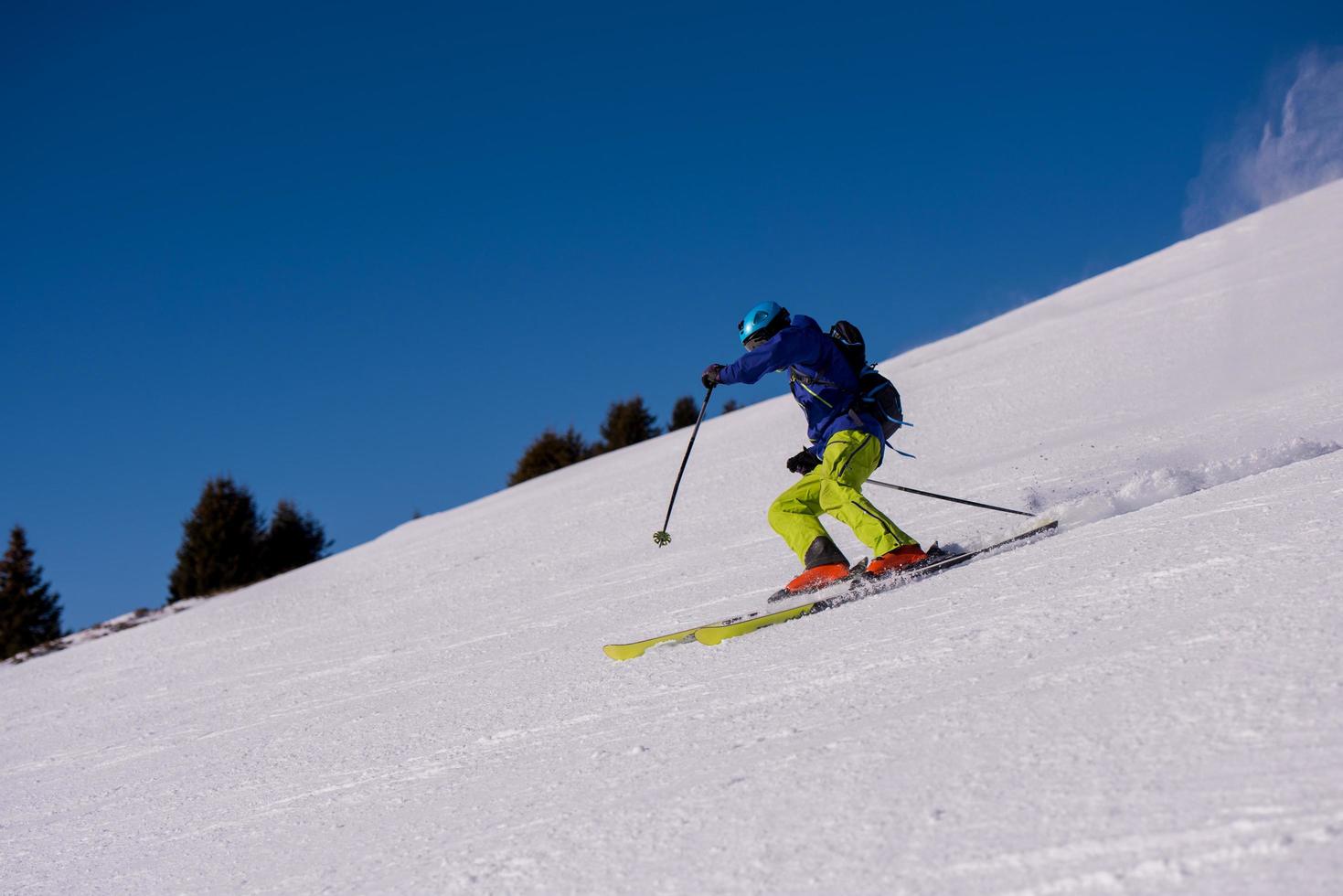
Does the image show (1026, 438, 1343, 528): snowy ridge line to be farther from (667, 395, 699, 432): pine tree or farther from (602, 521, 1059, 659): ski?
(667, 395, 699, 432): pine tree

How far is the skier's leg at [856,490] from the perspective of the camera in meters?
5.77

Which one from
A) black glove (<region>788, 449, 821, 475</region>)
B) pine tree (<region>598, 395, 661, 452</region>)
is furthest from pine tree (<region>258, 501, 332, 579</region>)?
black glove (<region>788, 449, 821, 475</region>)

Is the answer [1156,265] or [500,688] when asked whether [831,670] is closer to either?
[500,688]

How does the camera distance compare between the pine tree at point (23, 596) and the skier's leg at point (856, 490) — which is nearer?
the skier's leg at point (856, 490)

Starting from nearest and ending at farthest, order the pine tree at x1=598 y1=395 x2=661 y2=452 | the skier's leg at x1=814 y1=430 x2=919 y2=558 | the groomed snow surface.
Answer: the groomed snow surface, the skier's leg at x1=814 y1=430 x2=919 y2=558, the pine tree at x1=598 y1=395 x2=661 y2=452

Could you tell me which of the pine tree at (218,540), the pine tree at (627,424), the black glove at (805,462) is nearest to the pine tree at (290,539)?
the pine tree at (218,540)

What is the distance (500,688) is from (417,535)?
37.7 ft

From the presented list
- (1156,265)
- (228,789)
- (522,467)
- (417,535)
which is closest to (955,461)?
(228,789)

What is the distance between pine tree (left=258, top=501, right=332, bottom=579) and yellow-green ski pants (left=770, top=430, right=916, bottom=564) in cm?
2914

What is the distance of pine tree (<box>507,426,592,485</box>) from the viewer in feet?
129

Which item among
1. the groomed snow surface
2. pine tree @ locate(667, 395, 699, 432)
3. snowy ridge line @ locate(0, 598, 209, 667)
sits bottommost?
the groomed snow surface

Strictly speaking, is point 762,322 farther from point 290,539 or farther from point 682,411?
point 682,411

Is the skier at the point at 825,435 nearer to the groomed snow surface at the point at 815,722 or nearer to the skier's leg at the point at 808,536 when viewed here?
the skier's leg at the point at 808,536

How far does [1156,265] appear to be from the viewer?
20078 mm
